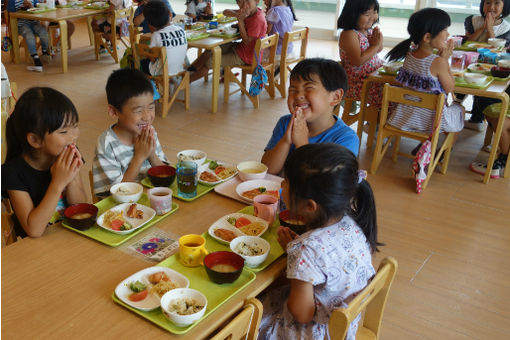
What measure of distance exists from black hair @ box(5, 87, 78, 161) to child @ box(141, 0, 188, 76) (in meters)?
2.69

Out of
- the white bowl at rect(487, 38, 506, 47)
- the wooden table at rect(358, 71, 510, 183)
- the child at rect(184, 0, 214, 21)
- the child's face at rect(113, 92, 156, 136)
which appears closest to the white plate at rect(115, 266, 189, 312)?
the child's face at rect(113, 92, 156, 136)

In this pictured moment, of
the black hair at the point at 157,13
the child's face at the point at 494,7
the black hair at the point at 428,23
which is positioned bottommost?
the black hair at the point at 157,13

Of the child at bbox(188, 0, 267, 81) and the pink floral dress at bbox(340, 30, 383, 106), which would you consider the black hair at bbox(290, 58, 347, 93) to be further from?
the child at bbox(188, 0, 267, 81)

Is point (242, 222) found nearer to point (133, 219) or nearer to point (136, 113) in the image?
point (133, 219)

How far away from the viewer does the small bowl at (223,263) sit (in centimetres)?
126

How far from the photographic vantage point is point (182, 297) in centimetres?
121

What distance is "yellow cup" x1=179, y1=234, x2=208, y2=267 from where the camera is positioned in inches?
52.6

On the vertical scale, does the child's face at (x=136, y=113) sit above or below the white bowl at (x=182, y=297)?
above

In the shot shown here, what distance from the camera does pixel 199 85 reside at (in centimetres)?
556

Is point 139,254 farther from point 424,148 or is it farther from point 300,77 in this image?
point 424,148

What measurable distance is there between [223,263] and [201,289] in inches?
4.3

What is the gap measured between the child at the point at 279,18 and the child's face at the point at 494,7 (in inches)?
72.5

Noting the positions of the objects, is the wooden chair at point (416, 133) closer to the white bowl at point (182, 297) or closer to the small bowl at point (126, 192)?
the small bowl at point (126, 192)

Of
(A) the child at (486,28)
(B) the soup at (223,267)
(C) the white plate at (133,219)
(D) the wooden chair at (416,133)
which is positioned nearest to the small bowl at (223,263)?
(B) the soup at (223,267)
